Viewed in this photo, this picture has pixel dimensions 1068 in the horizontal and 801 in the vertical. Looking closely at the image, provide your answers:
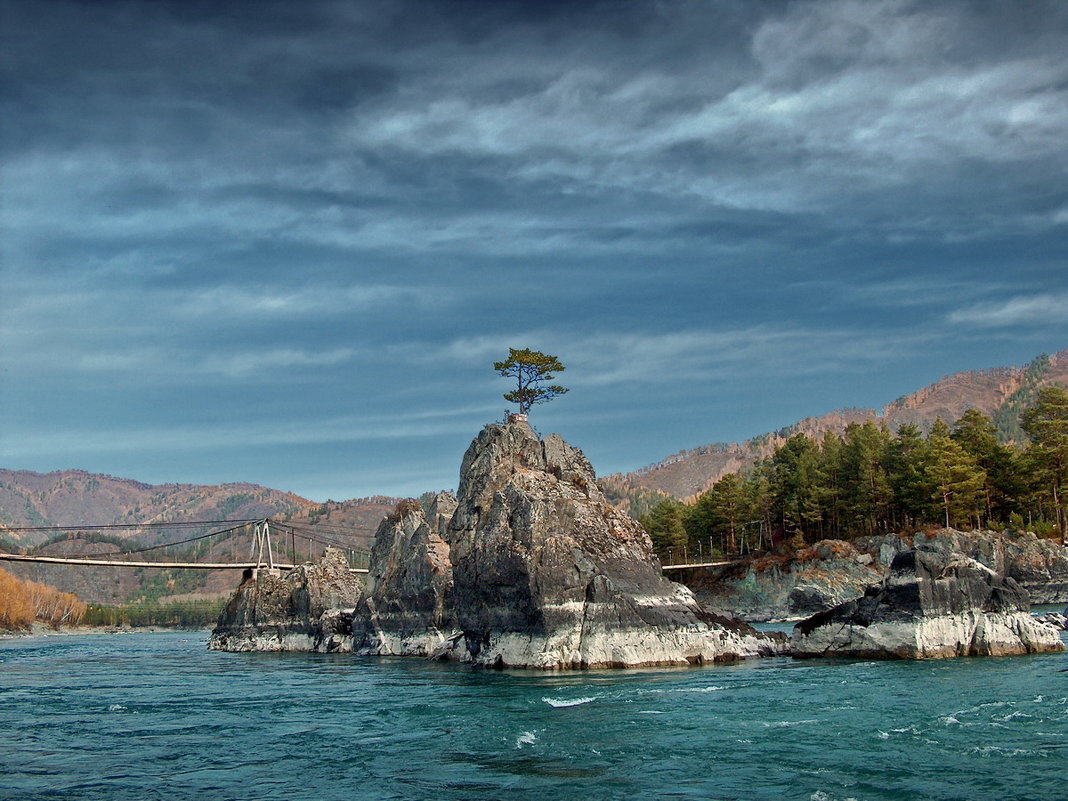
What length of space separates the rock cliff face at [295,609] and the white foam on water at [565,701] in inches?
2490

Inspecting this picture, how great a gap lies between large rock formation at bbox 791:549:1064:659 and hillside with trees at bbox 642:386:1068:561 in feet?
237

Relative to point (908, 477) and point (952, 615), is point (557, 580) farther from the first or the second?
point (908, 477)

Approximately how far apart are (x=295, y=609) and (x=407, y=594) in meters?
30.8

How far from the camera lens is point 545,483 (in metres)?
59.7

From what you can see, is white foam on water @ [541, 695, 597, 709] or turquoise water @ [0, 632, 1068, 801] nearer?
turquoise water @ [0, 632, 1068, 801]

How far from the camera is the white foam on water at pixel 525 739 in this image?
28.5 metres

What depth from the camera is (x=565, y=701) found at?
37531mm

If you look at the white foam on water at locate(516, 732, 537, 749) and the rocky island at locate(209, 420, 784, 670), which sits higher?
the rocky island at locate(209, 420, 784, 670)

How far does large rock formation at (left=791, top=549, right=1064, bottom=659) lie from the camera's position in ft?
166

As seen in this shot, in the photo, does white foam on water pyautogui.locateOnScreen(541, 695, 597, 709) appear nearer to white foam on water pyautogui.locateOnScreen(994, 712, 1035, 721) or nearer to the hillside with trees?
white foam on water pyautogui.locateOnScreen(994, 712, 1035, 721)

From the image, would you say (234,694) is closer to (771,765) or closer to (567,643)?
(567,643)

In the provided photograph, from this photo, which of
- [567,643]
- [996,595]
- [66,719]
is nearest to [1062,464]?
[996,595]

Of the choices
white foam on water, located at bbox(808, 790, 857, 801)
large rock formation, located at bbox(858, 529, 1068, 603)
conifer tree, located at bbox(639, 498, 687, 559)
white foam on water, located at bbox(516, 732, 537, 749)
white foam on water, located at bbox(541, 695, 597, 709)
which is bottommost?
white foam on water, located at bbox(516, 732, 537, 749)

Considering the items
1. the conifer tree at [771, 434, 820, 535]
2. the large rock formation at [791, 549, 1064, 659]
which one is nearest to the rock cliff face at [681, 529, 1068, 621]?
the conifer tree at [771, 434, 820, 535]
